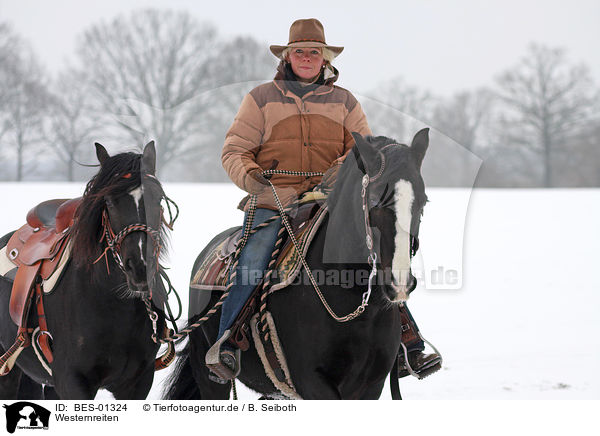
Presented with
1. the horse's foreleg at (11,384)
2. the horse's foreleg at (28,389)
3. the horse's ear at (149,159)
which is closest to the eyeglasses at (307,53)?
the horse's ear at (149,159)

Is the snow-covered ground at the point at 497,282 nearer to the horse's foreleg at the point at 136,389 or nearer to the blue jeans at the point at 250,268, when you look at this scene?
the blue jeans at the point at 250,268

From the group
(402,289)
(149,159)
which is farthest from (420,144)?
(149,159)

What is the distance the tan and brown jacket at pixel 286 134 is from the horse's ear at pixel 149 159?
477mm

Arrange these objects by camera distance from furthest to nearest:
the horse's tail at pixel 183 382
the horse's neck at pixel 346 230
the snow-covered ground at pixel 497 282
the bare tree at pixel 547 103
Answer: the bare tree at pixel 547 103
the horse's tail at pixel 183 382
the snow-covered ground at pixel 497 282
the horse's neck at pixel 346 230

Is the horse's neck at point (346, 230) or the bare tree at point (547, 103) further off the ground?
the bare tree at point (547, 103)

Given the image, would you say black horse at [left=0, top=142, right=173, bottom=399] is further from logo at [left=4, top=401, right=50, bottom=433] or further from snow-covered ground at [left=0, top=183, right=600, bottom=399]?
snow-covered ground at [left=0, top=183, right=600, bottom=399]

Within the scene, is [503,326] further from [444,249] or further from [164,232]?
[164,232]

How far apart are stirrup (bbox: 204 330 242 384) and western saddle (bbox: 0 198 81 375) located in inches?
41.1

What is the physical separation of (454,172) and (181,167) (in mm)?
1713

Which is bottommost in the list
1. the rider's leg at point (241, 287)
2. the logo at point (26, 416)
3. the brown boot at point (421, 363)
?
the logo at point (26, 416)

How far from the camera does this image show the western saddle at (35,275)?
418 cm

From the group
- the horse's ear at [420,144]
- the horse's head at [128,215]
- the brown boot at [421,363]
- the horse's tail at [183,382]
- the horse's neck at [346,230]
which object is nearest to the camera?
the horse's ear at [420,144]

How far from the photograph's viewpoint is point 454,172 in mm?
3828

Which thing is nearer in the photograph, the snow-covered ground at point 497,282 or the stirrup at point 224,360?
the stirrup at point 224,360
